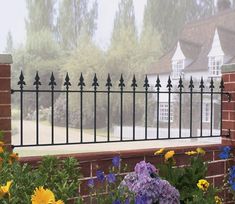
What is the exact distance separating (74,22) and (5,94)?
118ft

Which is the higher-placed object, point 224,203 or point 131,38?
point 131,38

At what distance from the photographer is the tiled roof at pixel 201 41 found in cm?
3028

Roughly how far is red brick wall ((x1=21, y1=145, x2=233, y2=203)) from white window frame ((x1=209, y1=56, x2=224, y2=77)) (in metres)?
23.8

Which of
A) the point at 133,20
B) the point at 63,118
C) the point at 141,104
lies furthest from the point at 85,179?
the point at 133,20

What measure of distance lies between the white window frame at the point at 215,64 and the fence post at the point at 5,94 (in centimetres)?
2544

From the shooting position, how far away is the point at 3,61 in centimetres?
393

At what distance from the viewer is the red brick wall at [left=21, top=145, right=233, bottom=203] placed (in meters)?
4.19

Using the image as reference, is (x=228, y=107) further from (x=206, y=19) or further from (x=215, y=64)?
(x=206, y=19)

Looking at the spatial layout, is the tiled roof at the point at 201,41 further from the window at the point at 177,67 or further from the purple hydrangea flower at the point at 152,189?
the purple hydrangea flower at the point at 152,189

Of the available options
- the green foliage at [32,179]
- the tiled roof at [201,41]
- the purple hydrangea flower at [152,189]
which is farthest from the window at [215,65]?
the green foliage at [32,179]

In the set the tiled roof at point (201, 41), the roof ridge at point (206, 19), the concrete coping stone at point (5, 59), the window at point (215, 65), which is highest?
the roof ridge at point (206, 19)

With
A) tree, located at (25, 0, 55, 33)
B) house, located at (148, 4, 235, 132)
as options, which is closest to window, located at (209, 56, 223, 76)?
house, located at (148, 4, 235, 132)

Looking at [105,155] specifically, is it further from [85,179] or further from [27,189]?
[27,189]

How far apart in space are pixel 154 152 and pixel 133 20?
3470 centimetres
